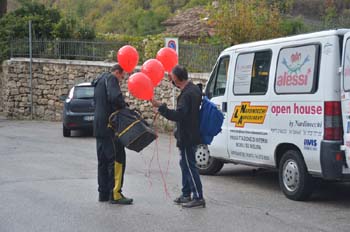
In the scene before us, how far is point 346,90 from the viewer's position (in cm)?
864

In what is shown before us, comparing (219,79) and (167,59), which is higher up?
(167,59)

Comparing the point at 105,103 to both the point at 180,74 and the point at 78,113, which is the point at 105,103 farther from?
the point at 78,113

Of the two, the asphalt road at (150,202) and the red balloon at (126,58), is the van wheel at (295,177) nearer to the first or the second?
the asphalt road at (150,202)

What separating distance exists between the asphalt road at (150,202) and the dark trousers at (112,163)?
10.5 inches

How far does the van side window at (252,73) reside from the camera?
1023 cm

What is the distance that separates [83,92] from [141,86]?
11.7 m

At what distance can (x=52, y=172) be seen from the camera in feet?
40.7

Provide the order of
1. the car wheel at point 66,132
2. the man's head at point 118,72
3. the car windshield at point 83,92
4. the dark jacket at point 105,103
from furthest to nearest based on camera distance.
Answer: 1. the car windshield at point 83,92
2. the car wheel at point 66,132
3. the man's head at point 118,72
4. the dark jacket at point 105,103

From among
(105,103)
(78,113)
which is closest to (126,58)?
(105,103)

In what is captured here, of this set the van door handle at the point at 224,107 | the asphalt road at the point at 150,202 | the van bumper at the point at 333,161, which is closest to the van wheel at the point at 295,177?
the asphalt road at the point at 150,202

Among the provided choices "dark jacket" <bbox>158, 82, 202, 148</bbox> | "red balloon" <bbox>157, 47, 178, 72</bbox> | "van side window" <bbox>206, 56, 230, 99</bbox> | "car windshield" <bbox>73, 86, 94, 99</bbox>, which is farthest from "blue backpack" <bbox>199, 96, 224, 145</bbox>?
"car windshield" <bbox>73, 86, 94, 99</bbox>

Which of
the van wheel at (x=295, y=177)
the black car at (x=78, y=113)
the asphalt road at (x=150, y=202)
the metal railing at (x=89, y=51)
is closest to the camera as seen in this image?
the asphalt road at (x=150, y=202)

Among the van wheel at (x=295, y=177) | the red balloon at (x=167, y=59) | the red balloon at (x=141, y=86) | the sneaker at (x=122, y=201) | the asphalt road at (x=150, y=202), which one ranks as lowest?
the asphalt road at (x=150, y=202)

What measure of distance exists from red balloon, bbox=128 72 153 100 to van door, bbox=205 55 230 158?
8.39ft
